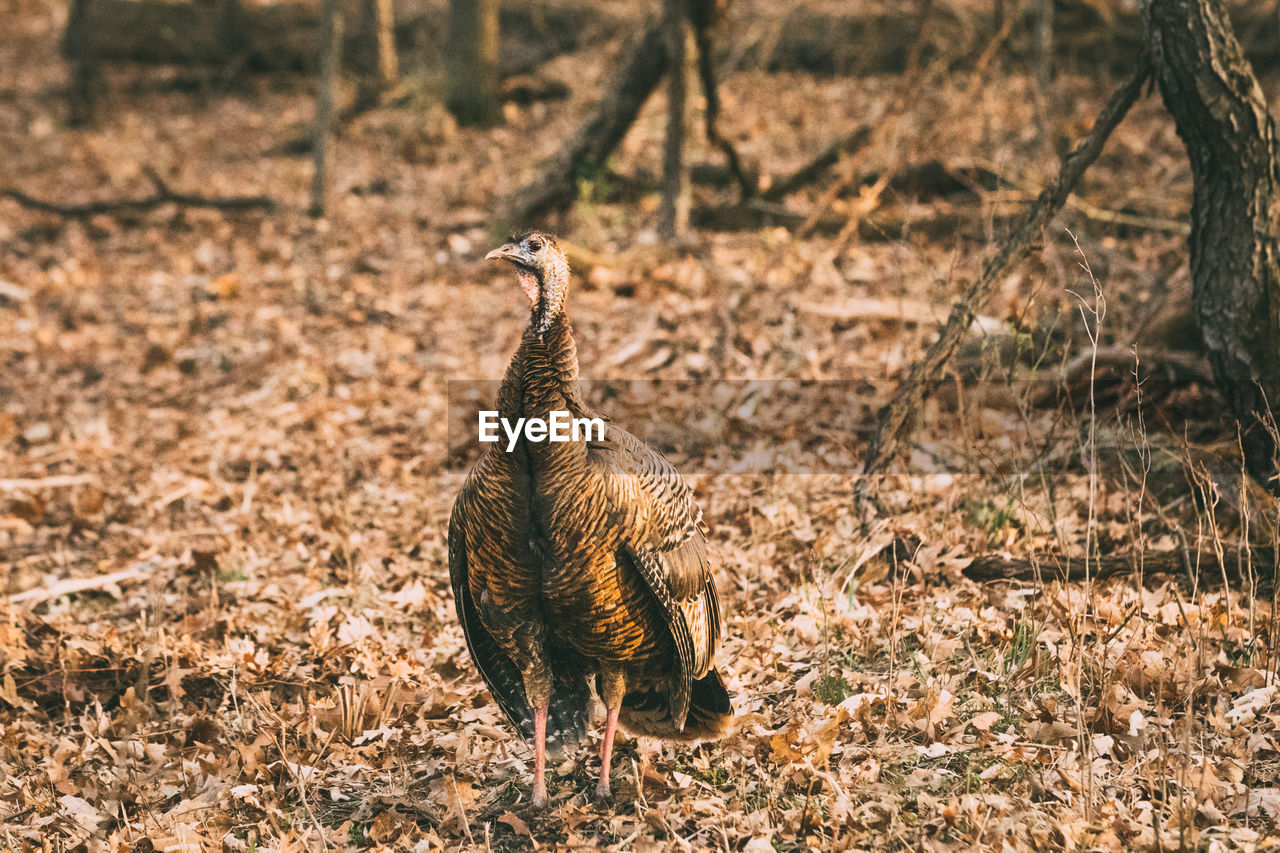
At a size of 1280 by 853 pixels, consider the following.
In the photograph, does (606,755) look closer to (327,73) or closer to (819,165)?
(819,165)

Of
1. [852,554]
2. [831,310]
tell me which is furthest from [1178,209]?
[852,554]

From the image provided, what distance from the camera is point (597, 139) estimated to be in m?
10.3

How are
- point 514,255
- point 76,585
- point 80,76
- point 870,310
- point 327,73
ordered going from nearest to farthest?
1. point 514,255
2. point 76,585
3. point 870,310
4. point 327,73
5. point 80,76

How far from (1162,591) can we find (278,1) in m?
17.8

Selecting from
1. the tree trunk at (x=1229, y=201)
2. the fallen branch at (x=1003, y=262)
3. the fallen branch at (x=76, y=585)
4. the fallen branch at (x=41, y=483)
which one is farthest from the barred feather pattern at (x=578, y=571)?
the fallen branch at (x=41, y=483)

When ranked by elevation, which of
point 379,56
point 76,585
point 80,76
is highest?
point 379,56

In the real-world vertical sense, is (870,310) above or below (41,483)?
above

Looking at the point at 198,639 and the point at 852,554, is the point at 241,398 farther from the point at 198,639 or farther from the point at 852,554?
the point at 852,554

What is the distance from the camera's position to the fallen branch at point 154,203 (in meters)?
12.9

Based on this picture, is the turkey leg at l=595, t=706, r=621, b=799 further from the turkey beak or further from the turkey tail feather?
the turkey beak

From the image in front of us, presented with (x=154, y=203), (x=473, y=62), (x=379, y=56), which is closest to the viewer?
(x=154, y=203)

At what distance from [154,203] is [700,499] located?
9500mm

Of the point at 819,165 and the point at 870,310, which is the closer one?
the point at 870,310

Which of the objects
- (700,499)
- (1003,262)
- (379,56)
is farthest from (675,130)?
(379,56)
